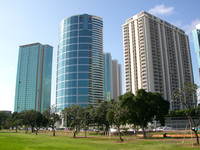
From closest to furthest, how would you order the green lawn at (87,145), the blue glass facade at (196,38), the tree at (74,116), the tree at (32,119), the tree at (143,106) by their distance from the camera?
the green lawn at (87,145), the tree at (143,106), the tree at (74,116), the tree at (32,119), the blue glass facade at (196,38)

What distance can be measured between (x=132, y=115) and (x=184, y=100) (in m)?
32.7

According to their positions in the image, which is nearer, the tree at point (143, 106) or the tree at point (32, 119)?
the tree at point (143, 106)

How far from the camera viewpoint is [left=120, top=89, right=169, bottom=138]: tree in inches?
2749

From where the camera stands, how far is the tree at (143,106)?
69.8 meters

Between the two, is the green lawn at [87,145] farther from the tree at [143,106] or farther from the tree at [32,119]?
the tree at [32,119]

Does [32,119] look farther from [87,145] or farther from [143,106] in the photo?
[87,145]

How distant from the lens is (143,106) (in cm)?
7012

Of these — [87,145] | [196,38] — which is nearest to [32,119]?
[87,145]

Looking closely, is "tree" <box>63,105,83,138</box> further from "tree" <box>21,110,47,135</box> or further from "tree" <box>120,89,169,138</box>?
"tree" <box>21,110,47,135</box>

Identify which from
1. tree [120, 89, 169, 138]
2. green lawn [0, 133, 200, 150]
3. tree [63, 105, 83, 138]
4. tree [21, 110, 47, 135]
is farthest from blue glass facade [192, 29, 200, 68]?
green lawn [0, 133, 200, 150]

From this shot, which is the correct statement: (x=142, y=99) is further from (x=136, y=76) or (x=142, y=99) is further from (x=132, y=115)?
(x=136, y=76)

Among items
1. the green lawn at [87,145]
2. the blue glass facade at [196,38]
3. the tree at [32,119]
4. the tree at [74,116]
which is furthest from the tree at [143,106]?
the blue glass facade at [196,38]

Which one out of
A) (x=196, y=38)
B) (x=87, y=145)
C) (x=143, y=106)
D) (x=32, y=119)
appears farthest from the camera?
(x=196, y=38)

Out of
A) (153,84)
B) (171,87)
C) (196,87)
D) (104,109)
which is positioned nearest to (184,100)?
(196,87)
